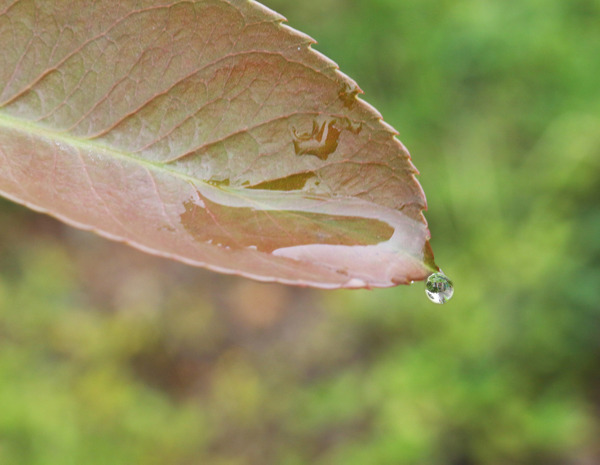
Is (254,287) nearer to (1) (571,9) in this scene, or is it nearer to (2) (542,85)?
(2) (542,85)

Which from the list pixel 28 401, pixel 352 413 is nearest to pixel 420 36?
pixel 352 413

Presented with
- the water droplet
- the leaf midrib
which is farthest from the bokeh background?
the leaf midrib

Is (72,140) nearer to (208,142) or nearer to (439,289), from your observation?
(208,142)

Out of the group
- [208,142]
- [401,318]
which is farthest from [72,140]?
[401,318]

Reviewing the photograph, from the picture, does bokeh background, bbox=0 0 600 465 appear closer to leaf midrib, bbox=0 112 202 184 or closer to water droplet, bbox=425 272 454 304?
water droplet, bbox=425 272 454 304

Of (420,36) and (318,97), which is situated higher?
(318,97)
